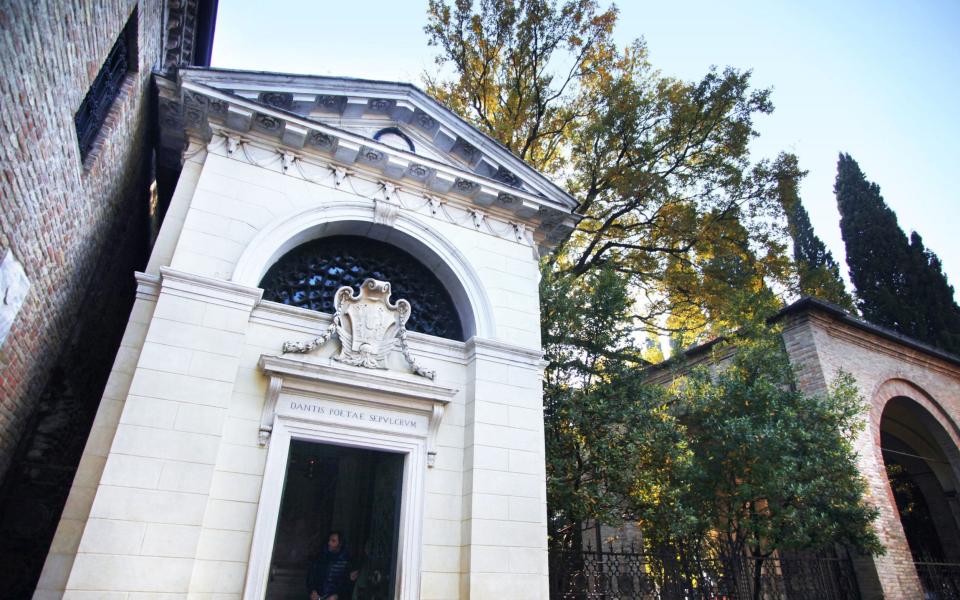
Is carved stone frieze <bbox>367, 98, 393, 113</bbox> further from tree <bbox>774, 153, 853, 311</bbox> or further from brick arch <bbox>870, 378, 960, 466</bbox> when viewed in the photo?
brick arch <bbox>870, 378, 960, 466</bbox>

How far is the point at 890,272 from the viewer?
75.3ft

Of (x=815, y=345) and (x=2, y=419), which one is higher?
(x=815, y=345)

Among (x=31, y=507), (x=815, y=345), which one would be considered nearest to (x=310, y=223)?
(x=31, y=507)

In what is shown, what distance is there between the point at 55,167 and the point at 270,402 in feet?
10.8

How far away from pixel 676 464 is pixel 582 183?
26.7 ft

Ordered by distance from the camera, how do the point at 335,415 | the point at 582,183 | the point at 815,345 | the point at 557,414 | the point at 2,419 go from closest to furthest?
the point at 2,419 < the point at 335,415 < the point at 557,414 < the point at 815,345 < the point at 582,183

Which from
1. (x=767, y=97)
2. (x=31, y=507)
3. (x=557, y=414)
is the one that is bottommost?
(x=31, y=507)

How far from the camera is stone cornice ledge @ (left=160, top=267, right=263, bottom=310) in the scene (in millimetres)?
6496

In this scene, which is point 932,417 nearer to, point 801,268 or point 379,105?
point 801,268

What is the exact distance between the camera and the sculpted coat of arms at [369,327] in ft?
24.1

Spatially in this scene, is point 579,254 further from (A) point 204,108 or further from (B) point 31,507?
(B) point 31,507

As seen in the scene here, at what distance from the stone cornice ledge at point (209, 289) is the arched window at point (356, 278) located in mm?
615

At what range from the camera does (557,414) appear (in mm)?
10219

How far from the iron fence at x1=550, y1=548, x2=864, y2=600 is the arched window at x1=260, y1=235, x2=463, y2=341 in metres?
4.24
